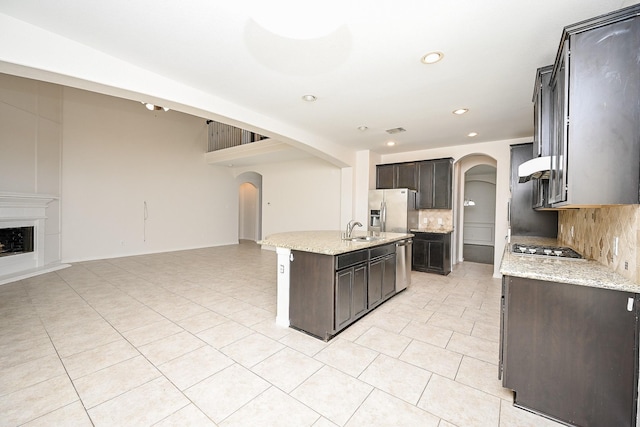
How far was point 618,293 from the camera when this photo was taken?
1470mm

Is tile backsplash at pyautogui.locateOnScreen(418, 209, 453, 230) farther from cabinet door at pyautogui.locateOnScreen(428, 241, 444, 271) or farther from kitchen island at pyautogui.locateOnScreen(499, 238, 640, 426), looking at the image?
kitchen island at pyautogui.locateOnScreen(499, 238, 640, 426)

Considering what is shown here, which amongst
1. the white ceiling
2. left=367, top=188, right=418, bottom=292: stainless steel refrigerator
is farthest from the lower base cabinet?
left=367, top=188, right=418, bottom=292: stainless steel refrigerator

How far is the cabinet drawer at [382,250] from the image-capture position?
3286mm

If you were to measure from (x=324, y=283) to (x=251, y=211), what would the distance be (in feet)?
28.8

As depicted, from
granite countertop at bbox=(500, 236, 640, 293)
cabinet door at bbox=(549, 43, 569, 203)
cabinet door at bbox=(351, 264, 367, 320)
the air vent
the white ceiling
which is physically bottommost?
cabinet door at bbox=(351, 264, 367, 320)

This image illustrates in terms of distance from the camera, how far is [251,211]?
10945 millimetres

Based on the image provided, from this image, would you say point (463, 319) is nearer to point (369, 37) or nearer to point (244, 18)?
point (369, 37)

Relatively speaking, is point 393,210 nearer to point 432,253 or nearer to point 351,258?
point 432,253

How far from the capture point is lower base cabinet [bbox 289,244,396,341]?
2.66m

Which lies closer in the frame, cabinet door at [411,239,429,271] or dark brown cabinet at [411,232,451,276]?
dark brown cabinet at [411,232,451,276]

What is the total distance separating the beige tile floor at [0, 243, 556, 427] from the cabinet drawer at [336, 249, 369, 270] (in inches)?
29.3

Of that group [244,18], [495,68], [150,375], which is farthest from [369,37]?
[150,375]

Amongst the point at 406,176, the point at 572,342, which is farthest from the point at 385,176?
the point at 572,342

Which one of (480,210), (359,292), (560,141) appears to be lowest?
(359,292)
